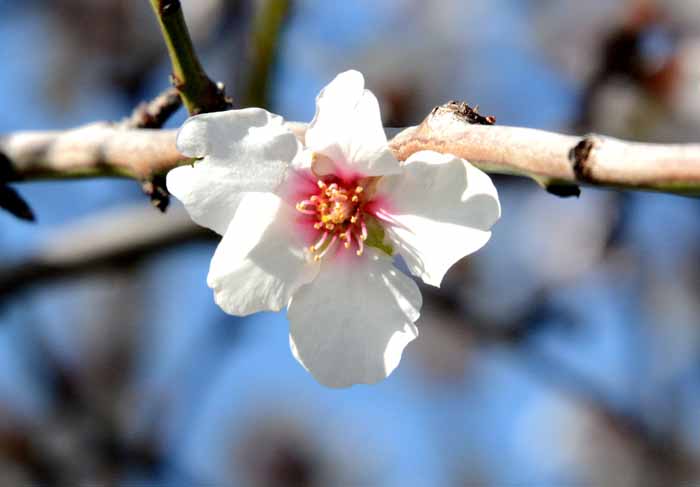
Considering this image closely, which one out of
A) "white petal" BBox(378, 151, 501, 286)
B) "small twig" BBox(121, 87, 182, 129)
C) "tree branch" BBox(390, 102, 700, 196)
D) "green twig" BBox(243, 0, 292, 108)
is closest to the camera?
"tree branch" BBox(390, 102, 700, 196)

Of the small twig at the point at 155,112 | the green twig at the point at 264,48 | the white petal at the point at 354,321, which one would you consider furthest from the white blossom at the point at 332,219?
the green twig at the point at 264,48

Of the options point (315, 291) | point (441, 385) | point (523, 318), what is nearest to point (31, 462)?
point (523, 318)

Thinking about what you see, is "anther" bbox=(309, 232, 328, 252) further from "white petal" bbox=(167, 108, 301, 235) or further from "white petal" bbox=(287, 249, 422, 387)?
"white petal" bbox=(167, 108, 301, 235)

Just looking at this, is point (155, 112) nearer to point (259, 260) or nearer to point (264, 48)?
point (259, 260)

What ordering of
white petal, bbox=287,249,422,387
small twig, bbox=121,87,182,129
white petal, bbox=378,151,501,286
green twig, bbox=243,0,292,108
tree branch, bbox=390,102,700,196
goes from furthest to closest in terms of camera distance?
green twig, bbox=243,0,292,108
small twig, bbox=121,87,182,129
white petal, bbox=287,249,422,387
white petal, bbox=378,151,501,286
tree branch, bbox=390,102,700,196

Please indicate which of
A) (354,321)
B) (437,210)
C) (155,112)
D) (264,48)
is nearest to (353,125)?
(437,210)

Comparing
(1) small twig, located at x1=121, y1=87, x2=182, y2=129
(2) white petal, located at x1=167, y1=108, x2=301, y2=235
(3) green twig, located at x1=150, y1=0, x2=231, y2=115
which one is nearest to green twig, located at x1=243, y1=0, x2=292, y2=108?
(1) small twig, located at x1=121, y1=87, x2=182, y2=129
